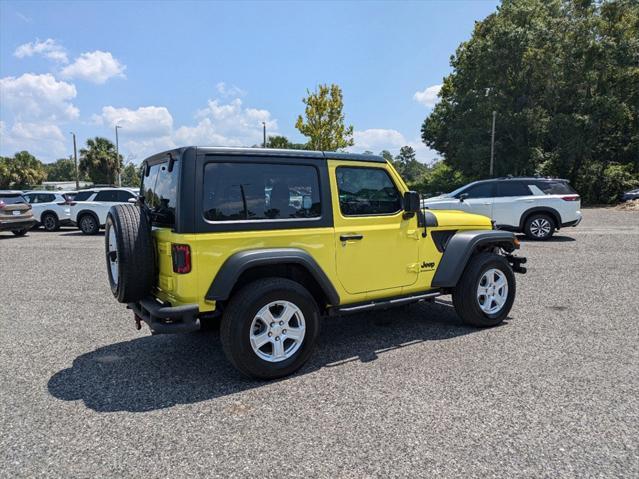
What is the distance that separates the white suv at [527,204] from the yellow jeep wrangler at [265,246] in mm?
8123

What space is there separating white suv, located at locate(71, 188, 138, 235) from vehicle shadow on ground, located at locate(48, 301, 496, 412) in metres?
11.7

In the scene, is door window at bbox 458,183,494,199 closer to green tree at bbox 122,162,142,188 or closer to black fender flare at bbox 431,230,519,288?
black fender flare at bbox 431,230,519,288

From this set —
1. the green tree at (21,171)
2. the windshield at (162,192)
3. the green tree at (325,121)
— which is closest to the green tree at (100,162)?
the green tree at (21,171)

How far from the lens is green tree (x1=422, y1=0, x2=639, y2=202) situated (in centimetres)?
2662

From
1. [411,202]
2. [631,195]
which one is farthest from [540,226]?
[631,195]

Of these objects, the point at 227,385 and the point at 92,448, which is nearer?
the point at 92,448

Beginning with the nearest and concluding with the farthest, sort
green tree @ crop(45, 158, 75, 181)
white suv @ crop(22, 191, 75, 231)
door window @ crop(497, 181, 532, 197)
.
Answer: door window @ crop(497, 181, 532, 197)
white suv @ crop(22, 191, 75, 231)
green tree @ crop(45, 158, 75, 181)

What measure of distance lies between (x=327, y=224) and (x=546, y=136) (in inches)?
1187

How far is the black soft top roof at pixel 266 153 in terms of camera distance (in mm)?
3469

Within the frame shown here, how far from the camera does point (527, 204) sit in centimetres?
1190

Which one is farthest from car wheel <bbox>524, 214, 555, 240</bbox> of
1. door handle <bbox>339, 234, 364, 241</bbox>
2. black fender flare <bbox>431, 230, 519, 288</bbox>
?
door handle <bbox>339, 234, 364, 241</bbox>

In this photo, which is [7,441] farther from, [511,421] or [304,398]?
[511,421]

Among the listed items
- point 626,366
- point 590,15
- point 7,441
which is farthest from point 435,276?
point 590,15

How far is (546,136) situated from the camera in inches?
1145
